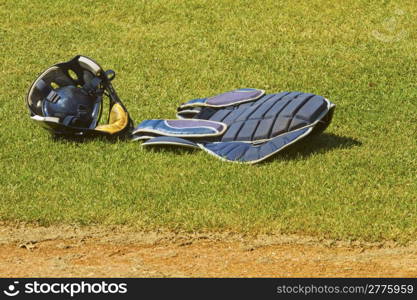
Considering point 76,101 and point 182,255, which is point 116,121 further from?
point 182,255

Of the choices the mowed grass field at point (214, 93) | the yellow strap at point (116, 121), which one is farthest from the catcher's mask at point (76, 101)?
the mowed grass field at point (214, 93)

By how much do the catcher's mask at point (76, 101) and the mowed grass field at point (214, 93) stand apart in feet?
0.62

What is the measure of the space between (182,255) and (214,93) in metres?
5.22

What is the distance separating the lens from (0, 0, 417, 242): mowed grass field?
781cm

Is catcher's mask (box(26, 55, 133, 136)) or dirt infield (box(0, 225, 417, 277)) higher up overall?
catcher's mask (box(26, 55, 133, 136))

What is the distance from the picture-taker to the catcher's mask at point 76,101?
9.43 meters

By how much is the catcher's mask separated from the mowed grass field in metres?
0.19

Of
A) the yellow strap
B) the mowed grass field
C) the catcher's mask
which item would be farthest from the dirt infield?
the yellow strap

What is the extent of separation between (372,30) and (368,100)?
344cm

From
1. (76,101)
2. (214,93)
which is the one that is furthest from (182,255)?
(214,93)

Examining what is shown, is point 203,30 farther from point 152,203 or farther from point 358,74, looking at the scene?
point 152,203

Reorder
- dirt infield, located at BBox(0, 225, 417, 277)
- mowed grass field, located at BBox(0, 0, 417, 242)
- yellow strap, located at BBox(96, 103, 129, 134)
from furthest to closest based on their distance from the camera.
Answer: yellow strap, located at BBox(96, 103, 129, 134), mowed grass field, located at BBox(0, 0, 417, 242), dirt infield, located at BBox(0, 225, 417, 277)

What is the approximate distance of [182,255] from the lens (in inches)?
275

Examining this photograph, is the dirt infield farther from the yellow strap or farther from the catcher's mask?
the yellow strap
